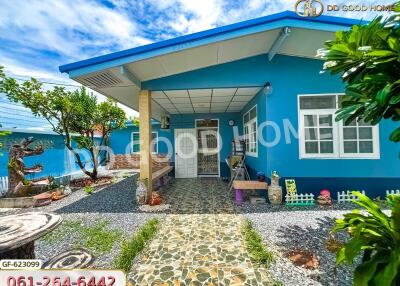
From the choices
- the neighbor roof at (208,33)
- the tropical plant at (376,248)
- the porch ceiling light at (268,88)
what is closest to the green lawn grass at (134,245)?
the tropical plant at (376,248)

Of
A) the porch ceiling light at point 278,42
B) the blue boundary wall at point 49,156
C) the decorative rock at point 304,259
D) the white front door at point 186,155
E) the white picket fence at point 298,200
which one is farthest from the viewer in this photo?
the white front door at point 186,155

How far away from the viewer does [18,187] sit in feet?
19.0

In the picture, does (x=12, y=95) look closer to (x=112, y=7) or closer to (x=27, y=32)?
(x=27, y=32)

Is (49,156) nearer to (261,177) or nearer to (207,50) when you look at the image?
(207,50)

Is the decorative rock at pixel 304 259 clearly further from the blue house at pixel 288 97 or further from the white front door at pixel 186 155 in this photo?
the white front door at pixel 186 155

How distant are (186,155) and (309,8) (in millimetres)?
7106

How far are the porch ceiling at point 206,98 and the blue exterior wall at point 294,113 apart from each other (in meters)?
0.47

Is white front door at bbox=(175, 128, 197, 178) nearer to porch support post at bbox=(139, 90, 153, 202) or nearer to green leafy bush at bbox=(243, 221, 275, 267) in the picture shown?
porch support post at bbox=(139, 90, 153, 202)

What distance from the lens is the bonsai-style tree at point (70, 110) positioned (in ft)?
21.4

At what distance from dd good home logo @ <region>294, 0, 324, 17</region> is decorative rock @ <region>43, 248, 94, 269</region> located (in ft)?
18.6

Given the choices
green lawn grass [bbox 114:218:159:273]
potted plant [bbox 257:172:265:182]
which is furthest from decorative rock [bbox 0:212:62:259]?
potted plant [bbox 257:172:265:182]

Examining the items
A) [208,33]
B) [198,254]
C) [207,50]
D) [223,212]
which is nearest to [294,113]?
[207,50]

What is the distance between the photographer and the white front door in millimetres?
9578

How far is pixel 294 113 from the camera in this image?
16.8 feet
